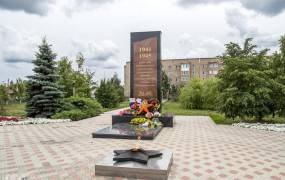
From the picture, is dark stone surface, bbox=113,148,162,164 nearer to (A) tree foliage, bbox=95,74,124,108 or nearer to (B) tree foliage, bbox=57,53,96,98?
(B) tree foliage, bbox=57,53,96,98

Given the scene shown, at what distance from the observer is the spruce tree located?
12836 mm

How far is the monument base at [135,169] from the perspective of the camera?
388cm

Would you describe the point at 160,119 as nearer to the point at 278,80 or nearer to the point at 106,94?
the point at 278,80

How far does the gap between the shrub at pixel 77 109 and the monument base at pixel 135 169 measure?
8943 millimetres

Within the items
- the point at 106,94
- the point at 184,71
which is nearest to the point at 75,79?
the point at 106,94

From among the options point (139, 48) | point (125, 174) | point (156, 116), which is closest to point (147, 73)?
point (139, 48)

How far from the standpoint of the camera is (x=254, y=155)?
5484 millimetres

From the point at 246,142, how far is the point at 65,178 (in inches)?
209

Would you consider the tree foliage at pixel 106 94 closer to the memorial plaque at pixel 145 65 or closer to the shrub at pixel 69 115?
the shrub at pixel 69 115

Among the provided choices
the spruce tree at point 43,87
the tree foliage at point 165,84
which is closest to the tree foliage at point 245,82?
the spruce tree at point 43,87

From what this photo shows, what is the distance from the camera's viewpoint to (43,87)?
41.8ft

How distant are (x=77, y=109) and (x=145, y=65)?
559 cm

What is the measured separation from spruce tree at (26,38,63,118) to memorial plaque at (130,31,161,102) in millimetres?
4750

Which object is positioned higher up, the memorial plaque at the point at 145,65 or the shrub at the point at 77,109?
the memorial plaque at the point at 145,65
